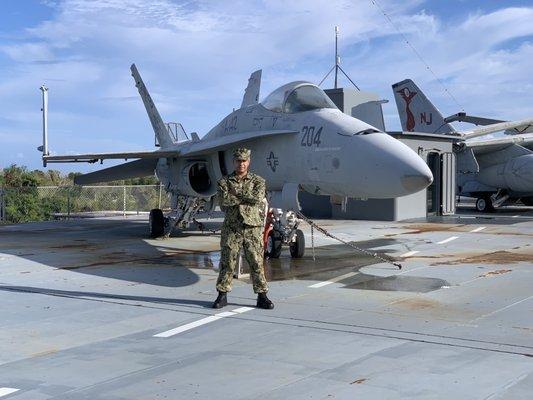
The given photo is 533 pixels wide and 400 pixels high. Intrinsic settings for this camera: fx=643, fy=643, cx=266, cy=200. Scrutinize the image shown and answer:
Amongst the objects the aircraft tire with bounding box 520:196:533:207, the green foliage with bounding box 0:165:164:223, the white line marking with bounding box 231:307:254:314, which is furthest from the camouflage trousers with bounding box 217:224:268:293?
the aircraft tire with bounding box 520:196:533:207

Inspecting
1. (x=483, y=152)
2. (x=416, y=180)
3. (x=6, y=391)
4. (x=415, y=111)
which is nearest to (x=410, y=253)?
(x=416, y=180)

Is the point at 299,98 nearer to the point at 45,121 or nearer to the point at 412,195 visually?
the point at 45,121

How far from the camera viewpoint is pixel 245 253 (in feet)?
23.3

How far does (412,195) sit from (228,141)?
1335cm

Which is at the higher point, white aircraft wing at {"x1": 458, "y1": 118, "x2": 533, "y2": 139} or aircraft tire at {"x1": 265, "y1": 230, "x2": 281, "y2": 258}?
white aircraft wing at {"x1": 458, "y1": 118, "x2": 533, "y2": 139}

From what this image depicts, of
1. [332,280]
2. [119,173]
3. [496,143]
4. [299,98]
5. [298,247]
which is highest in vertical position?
[496,143]

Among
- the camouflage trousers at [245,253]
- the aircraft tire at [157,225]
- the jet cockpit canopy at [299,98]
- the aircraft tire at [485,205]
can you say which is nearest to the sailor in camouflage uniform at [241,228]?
the camouflage trousers at [245,253]

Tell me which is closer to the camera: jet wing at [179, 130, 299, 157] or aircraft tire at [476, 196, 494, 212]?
jet wing at [179, 130, 299, 157]

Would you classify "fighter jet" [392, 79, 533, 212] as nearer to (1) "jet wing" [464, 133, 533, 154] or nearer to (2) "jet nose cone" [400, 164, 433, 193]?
(1) "jet wing" [464, 133, 533, 154]

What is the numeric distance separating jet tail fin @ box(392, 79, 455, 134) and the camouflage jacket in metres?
24.6

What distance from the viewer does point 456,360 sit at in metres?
4.90

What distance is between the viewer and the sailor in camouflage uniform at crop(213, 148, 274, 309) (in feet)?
23.1

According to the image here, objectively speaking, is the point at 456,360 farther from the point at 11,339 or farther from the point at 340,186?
the point at 340,186

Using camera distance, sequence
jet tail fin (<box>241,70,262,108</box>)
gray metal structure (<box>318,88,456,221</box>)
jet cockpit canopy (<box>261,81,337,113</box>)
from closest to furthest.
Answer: jet cockpit canopy (<box>261,81,337,113</box>)
jet tail fin (<box>241,70,262,108</box>)
gray metal structure (<box>318,88,456,221</box>)
